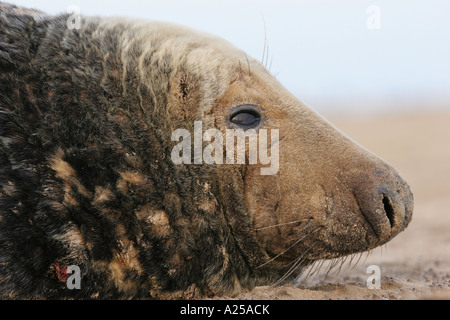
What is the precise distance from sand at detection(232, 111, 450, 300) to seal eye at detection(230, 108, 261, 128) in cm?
122

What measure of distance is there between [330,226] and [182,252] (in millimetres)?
1082

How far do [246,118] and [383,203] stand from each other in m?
1.18

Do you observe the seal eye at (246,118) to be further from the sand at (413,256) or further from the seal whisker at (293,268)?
the sand at (413,256)

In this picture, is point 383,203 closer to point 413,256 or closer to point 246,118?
point 246,118

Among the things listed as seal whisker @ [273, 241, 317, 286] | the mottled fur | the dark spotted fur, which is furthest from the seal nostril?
the dark spotted fur

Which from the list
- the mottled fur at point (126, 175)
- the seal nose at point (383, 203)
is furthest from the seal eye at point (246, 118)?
the seal nose at point (383, 203)

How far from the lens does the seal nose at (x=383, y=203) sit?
4.23 meters

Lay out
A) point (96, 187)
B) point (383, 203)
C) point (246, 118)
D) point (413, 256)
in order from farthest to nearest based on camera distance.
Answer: point (413, 256), point (246, 118), point (383, 203), point (96, 187)

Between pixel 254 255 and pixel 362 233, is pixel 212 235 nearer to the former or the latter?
pixel 254 255

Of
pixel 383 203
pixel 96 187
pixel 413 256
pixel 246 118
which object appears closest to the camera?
pixel 96 187

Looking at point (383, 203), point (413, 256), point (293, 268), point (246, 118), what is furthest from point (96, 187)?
point (413, 256)

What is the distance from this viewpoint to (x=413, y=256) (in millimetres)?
7535
